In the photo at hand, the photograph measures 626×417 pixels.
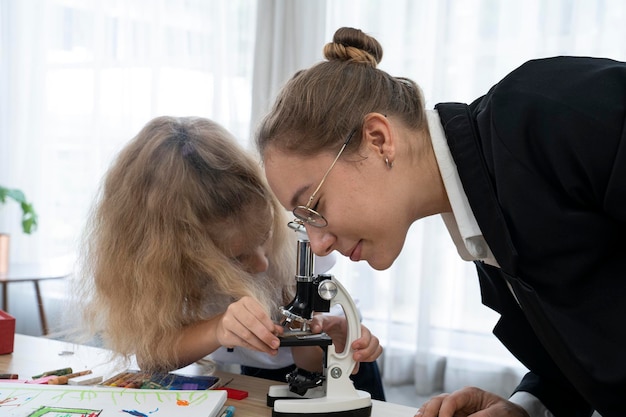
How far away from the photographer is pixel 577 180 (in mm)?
975

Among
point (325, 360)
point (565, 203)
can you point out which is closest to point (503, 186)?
point (565, 203)

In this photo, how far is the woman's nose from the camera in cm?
125

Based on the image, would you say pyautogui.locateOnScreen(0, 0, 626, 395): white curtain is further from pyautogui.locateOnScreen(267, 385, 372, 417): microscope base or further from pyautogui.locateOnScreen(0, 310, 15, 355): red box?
pyautogui.locateOnScreen(267, 385, 372, 417): microscope base

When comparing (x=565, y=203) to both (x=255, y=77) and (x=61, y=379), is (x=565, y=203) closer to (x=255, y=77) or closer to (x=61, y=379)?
(x=61, y=379)

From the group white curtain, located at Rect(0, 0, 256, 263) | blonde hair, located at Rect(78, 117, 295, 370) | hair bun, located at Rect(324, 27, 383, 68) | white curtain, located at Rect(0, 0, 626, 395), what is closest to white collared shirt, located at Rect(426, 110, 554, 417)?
hair bun, located at Rect(324, 27, 383, 68)

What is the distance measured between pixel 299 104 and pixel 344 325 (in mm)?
531

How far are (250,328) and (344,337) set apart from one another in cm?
30

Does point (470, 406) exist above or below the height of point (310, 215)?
below

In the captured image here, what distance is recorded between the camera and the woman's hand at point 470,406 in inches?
47.0

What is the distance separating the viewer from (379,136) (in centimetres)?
119

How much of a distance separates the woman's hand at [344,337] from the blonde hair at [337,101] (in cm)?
35

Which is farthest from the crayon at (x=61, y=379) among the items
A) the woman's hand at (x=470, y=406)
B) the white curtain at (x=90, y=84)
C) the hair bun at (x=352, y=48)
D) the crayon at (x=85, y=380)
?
the white curtain at (x=90, y=84)

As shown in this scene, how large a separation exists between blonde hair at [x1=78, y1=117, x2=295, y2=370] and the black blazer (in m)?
0.60

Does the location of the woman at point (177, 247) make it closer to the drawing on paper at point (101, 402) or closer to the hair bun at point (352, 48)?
the drawing on paper at point (101, 402)
